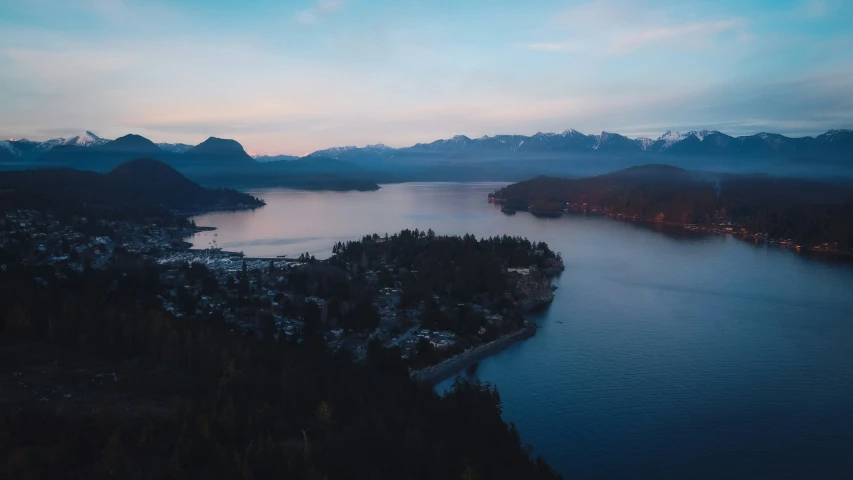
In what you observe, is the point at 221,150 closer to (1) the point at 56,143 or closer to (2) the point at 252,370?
(1) the point at 56,143

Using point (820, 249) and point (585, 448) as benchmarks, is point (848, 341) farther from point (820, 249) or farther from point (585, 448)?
point (820, 249)

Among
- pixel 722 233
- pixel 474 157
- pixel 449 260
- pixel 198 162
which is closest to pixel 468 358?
pixel 449 260

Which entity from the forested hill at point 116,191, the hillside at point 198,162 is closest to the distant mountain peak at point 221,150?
the hillside at point 198,162

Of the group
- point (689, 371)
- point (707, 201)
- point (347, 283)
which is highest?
point (707, 201)

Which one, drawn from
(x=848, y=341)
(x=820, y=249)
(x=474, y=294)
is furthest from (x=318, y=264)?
(x=820, y=249)

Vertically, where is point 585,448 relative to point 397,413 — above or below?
below

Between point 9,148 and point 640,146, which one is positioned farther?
point 640,146
